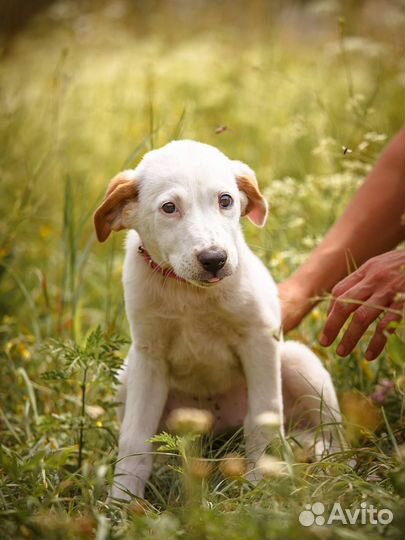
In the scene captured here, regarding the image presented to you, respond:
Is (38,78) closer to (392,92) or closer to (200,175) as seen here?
(392,92)

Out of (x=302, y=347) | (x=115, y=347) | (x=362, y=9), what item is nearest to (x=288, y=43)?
(x=362, y=9)

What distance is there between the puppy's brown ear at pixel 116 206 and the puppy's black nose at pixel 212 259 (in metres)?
0.51

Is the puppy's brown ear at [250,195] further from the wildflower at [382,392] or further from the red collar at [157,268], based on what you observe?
the wildflower at [382,392]

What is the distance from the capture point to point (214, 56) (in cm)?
779

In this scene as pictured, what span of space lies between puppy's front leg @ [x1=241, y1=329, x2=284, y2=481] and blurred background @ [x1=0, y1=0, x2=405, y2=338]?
434mm

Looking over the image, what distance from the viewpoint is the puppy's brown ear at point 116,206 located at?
294 cm

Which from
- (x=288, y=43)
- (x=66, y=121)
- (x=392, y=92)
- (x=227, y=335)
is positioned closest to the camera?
(x=227, y=335)

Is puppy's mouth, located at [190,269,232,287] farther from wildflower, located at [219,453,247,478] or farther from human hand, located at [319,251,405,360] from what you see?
wildflower, located at [219,453,247,478]

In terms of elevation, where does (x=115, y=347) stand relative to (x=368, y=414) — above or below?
above

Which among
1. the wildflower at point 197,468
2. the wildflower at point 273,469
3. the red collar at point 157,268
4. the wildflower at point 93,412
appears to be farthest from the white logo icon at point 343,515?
the wildflower at point 93,412

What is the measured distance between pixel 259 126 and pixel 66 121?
5.99 ft

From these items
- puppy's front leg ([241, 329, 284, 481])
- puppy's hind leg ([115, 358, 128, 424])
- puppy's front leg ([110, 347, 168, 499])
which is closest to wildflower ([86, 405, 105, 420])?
puppy's hind leg ([115, 358, 128, 424])

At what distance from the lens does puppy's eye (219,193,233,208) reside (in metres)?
2.81

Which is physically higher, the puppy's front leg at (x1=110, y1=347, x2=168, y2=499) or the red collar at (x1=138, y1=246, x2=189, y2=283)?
the red collar at (x1=138, y1=246, x2=189, y2=283)
